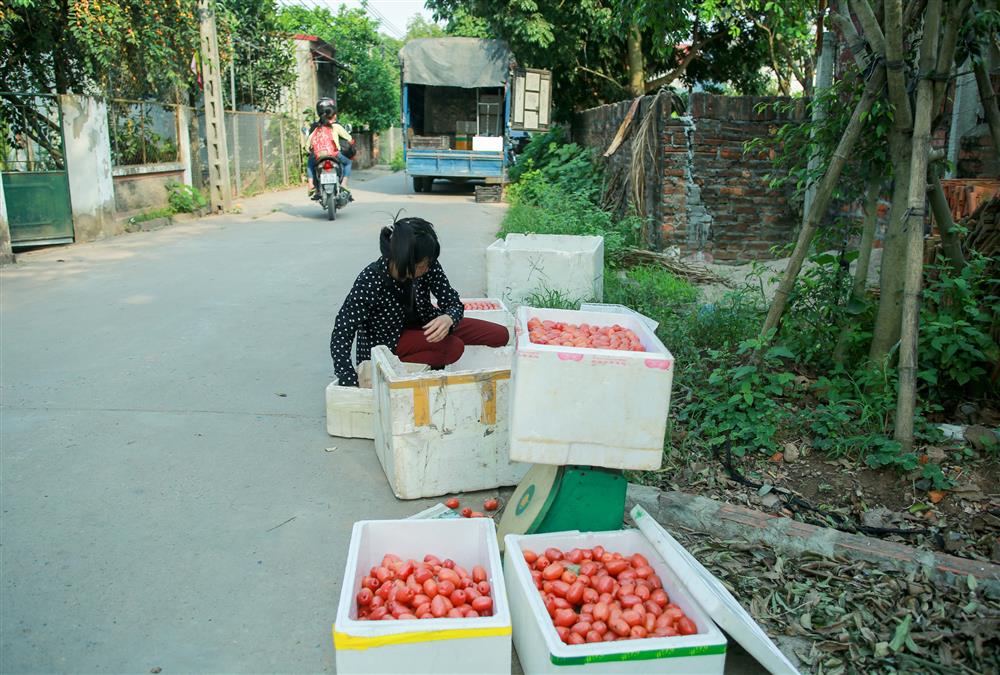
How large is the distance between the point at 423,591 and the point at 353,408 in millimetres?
1947

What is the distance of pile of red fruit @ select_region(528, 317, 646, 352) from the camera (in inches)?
126

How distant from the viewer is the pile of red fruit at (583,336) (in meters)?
3.21

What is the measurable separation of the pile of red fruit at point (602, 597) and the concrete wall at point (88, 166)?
10.8 metres

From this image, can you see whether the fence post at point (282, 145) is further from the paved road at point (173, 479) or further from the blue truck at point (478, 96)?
the paved road at point (173, 479)

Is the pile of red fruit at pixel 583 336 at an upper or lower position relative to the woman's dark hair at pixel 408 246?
lower

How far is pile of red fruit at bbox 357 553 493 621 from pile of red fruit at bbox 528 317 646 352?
928 millimetres

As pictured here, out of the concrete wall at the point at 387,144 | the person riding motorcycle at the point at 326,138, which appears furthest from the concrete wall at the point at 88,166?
the concrete wall at the point at 387,144

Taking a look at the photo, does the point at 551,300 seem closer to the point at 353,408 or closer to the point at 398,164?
the point at 353,408

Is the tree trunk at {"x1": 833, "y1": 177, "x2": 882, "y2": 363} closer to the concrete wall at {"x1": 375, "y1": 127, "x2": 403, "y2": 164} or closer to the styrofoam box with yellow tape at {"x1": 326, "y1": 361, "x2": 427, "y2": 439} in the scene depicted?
the styrofoam box with yellow tape at {"x1": 326, "y1": 361, "x2": 427, "y2": 439}

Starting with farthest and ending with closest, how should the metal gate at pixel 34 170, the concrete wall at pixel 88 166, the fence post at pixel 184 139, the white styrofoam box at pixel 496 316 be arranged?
the fence post at pixel 184 139 < the concrete wall at pixel 88 166 < the metal gate at pixel 34 170 < the white styrofoam box at pixel 496 316

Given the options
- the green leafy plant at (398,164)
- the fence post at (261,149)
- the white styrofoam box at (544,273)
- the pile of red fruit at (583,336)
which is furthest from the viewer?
the green leafy plant at (398,164)

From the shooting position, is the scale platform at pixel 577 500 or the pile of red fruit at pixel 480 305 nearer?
the scale platform at pixel 577 500

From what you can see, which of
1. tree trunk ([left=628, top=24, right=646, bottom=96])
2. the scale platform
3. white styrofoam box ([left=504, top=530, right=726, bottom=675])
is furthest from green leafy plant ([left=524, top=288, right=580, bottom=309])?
tree trunk ([left=628, top=24, right=646, bottom=96])

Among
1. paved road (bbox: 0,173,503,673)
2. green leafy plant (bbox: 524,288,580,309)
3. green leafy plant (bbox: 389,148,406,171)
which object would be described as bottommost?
paved road (bbox: 0,173,503,673)
